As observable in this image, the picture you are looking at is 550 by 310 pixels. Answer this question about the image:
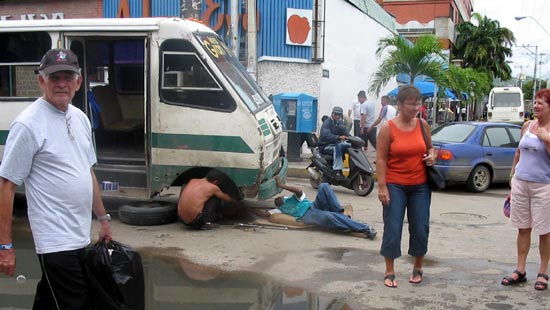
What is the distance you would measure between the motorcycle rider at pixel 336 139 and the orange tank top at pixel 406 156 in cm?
469

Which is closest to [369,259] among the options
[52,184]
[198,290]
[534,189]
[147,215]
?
[534,189]

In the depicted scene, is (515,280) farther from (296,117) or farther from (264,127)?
(296,117)

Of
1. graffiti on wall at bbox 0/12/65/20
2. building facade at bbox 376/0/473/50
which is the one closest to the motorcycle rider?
graffiti on wall at bbox 0/12/65/20

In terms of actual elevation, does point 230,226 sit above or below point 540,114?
below

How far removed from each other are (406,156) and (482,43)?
1724 inches

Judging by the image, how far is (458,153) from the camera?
10.4 m

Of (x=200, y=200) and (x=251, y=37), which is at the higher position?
(x=251, y=37)

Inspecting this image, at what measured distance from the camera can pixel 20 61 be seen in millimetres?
7461

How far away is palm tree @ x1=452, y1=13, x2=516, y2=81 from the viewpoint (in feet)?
146

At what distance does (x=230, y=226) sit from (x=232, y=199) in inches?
17.6

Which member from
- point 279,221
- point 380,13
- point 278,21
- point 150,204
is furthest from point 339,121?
point 380,13

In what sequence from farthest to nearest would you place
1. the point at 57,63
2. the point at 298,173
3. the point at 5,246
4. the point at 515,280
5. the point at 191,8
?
the point at 191,8 → the point at 298,173 → the point at 515,280 → the point at 57,63 → the point at 5,246

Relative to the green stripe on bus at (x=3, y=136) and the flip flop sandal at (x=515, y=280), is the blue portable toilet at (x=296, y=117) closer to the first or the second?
the green stripe on bus at (x=3, y=136)

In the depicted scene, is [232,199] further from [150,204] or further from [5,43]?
[5,43]
